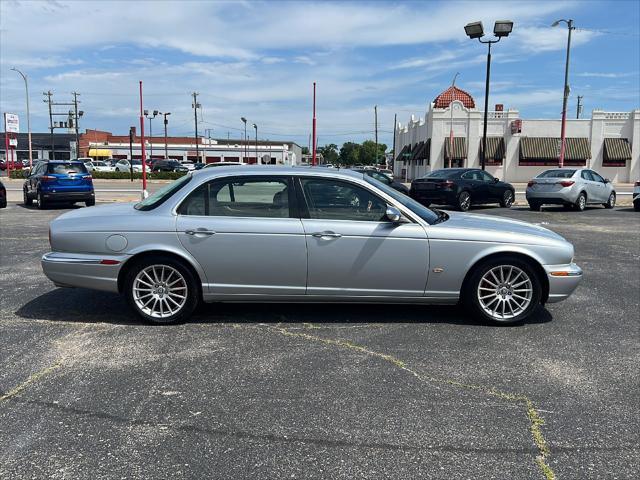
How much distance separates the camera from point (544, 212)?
736 inches

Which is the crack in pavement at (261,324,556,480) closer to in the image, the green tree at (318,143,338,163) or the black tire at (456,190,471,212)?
the black tire at (456,190,471,212)

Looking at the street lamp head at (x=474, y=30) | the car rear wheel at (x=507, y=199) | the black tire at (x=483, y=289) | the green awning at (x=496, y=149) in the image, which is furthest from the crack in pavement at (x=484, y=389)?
the green awning at (x=496, y=149)

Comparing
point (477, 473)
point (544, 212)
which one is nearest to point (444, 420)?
point (477, 473)

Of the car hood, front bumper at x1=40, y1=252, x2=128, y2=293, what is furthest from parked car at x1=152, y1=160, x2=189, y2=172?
the car hood

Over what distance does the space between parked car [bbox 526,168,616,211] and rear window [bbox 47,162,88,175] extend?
14975 mm

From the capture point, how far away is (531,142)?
45438mm

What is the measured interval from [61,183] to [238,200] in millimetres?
14314

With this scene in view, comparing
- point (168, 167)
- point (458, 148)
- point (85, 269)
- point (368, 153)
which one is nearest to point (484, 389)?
point (85, 269)

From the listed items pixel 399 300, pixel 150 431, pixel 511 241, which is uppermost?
pixel 511 241

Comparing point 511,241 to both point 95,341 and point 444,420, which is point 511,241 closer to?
point 444,420

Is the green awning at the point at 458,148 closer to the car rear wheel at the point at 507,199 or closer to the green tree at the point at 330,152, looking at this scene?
the car rear wheel at the point at 507,199

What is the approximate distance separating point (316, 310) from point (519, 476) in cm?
328

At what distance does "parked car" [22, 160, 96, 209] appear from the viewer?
17516 mm

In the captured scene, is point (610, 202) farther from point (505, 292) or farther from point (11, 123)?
point (11, 123)
